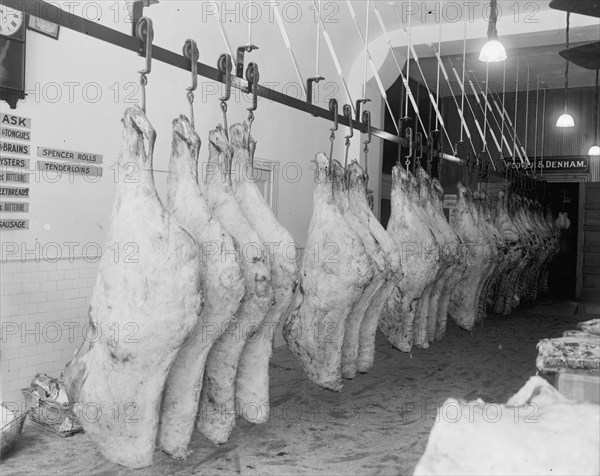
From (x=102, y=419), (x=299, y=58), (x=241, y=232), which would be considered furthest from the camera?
(x=299, y=58)

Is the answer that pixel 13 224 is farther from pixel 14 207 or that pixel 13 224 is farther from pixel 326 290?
pixel 326 290

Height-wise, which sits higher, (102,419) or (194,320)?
(194,320)

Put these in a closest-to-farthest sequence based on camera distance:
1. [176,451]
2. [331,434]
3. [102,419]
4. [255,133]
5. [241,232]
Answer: [102,419]
[176,451]
[241,232]
[331,434]
[255,133]

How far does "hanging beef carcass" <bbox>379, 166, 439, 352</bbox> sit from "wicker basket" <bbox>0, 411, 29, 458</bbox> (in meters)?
2.50

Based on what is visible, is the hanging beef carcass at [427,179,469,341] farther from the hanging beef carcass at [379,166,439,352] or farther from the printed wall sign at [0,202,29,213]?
the printed wall sign at [0,202,29,213]

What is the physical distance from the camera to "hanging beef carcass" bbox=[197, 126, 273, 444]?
2.83 m

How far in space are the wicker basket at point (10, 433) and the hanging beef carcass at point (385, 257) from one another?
199 centimetres

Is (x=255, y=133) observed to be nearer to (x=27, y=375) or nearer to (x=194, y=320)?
(x=27, y=375)

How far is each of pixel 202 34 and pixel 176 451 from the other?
3356 millimetres

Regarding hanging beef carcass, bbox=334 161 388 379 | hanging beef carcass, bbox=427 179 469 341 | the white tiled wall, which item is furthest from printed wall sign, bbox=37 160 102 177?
hanging beef carcass, bbox=427 179 469 341

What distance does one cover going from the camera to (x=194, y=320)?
2398 millimetres

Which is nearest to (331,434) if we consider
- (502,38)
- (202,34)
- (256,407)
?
(256,407)

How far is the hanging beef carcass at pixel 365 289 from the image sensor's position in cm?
371

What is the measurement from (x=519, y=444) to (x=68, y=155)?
3.15 m
